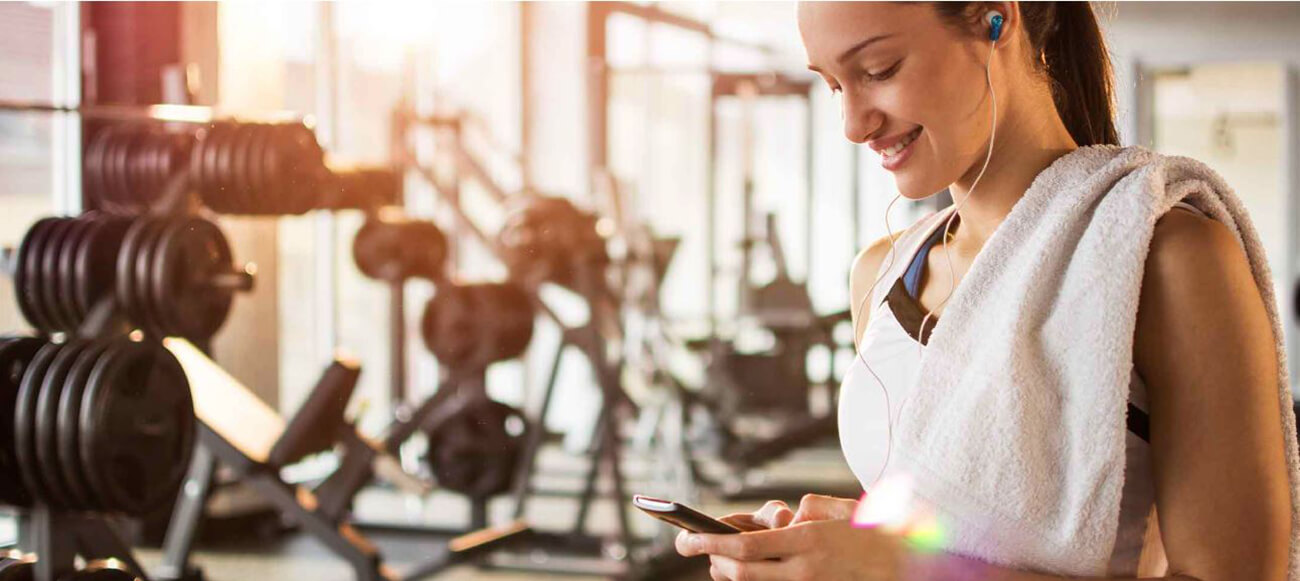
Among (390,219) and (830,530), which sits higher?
(390,219)

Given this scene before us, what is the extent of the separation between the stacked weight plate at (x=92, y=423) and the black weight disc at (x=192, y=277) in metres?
0.38

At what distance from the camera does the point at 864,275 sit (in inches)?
44.4

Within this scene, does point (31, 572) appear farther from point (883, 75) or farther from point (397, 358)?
point (397, 358)

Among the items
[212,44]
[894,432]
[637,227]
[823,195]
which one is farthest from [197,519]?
[823,195]

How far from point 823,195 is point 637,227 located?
1911 millimetres

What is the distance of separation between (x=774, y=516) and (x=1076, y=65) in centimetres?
40

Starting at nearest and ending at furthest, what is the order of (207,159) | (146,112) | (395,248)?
(146,112) < (207,159) < (395,248)

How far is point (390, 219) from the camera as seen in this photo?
143 inches

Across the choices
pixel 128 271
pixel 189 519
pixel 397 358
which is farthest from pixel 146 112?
pixel 397 358

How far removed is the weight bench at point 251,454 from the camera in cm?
285

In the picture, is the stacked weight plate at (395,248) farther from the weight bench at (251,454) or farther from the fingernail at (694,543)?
the fingernail at (694,543)

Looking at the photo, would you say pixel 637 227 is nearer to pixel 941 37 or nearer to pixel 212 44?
pixel 212 44

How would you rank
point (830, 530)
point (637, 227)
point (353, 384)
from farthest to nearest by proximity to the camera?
point (637, 227) < point (353, 384) < point (830, 530)

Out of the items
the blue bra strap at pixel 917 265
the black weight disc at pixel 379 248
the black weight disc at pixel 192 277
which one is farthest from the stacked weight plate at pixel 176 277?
the blue bra strap at pixel 917 265
